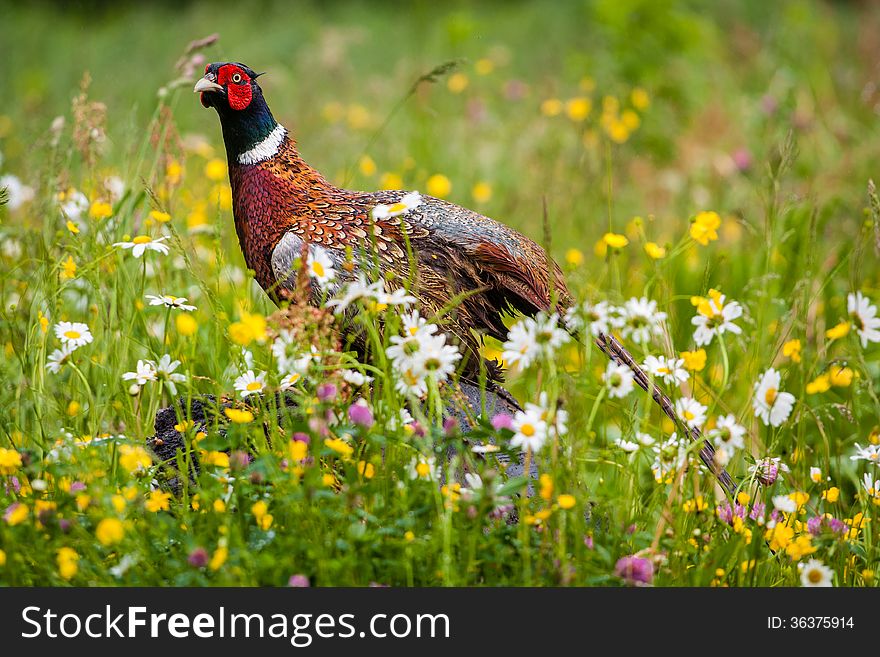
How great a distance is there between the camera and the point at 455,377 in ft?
7.08

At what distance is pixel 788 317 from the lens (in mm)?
2949

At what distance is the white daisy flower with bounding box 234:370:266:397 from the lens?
2.25 meters

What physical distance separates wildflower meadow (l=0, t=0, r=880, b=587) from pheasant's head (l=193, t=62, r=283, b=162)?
337 millimetres

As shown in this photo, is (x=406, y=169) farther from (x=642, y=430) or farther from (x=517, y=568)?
(x=517, y=568)

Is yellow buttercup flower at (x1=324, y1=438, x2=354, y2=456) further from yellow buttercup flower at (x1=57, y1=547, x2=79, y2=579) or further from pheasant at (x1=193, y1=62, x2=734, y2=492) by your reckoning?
pheasant at (x1=193, y1=62, x2=734, y2=492)

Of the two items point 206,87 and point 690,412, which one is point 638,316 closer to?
point 690,412

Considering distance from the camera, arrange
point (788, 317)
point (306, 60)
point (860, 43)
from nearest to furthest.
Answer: point (788, 317) < point (306, 60) < point (860, 43)

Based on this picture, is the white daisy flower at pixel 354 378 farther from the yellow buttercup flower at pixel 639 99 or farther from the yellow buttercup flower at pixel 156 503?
the yellow buttercup flower at pixel 639 99

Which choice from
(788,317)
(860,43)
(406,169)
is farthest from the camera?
(860,43)

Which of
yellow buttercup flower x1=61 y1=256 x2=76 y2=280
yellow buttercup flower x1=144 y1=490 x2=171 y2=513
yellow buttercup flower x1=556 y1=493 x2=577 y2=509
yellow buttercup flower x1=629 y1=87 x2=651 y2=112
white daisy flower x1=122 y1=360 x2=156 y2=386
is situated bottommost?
yellow buttercup flower x1=556 y1=493 x2=577 y2=509

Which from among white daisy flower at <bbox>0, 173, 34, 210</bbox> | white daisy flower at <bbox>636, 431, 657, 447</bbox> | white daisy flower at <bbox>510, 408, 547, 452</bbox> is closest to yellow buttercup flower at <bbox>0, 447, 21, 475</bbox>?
white daisy flower at <bbox>510, 408, 547, 452</bbox>

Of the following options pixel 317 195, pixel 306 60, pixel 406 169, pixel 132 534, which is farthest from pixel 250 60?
pixel 132 534

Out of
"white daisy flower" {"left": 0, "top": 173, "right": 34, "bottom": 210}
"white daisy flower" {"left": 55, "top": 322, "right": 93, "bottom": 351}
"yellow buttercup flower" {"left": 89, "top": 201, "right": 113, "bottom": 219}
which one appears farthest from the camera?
"white daisy flower" {"left": 0, "top": 173, "right": 34, "bottom": 210}
